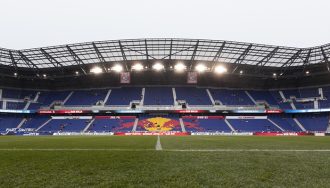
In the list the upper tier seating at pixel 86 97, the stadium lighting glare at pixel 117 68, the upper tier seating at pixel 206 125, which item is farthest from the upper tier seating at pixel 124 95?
the upper tier seating at pixel 206 125

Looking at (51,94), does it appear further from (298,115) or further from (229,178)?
(229,178)

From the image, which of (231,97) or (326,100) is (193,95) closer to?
(231,97)

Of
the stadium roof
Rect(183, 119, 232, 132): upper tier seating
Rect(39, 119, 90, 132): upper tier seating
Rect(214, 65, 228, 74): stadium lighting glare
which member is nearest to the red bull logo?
Rect(183, 119, 232, 132): upper tier seating

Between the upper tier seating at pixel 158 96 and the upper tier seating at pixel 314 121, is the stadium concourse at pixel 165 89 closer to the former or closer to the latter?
the upper tier seating at pixel 158 96

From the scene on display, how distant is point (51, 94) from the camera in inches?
2702

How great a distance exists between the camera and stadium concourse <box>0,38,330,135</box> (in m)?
51.9

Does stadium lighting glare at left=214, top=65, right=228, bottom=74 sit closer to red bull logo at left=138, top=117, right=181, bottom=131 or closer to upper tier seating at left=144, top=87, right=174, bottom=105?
upper tier seating at left=144, top=87, right=174, bottom=105

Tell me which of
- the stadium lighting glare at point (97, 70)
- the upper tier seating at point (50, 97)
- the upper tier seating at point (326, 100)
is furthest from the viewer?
the upper tier seating at point (50, 97)

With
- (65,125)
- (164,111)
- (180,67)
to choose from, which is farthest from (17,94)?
(180,67)

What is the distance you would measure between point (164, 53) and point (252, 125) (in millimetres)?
23580

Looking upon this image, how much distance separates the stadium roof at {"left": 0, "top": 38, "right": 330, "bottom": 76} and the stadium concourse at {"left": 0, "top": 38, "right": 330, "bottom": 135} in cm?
18

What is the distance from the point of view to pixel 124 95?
6569cm

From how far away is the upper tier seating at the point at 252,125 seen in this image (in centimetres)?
5654

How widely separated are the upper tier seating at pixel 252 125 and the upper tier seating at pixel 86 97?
30155 millimetres
